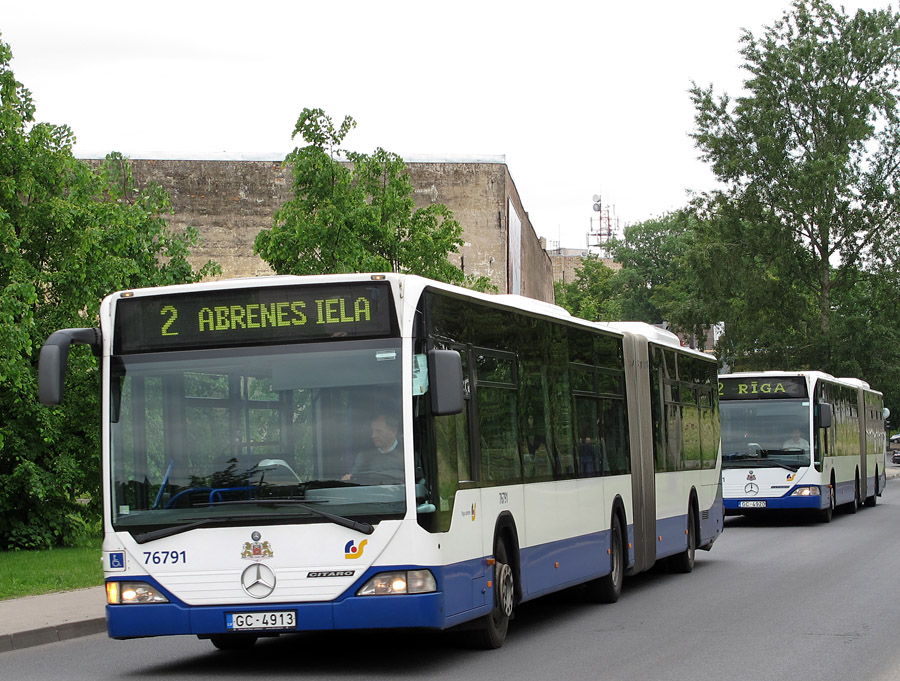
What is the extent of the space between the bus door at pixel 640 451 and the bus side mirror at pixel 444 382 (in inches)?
277

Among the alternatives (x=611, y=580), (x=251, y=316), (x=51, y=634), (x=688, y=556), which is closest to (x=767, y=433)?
(x=688, y=556)

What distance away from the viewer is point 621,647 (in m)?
11.1

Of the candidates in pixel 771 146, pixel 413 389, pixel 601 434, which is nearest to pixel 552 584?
pixel 601 434

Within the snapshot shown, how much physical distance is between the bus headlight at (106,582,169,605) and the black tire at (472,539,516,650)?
2.54 m

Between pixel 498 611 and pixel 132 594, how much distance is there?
289 cm

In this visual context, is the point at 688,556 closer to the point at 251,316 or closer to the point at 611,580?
the point at 611,580

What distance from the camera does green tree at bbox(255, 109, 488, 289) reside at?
26.0 m

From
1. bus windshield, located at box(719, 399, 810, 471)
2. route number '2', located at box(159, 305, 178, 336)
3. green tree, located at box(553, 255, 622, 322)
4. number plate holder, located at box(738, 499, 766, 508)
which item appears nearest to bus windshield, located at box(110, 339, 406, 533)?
route number '2', located at box(159, 305, 178, 336)

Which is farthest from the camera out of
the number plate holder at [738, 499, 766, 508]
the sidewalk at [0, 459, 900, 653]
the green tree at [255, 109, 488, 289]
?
the number plate holder at [738, 499, 766, 508]

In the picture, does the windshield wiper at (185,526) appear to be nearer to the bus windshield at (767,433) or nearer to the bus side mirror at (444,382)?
the bus side mirror at (444,382)

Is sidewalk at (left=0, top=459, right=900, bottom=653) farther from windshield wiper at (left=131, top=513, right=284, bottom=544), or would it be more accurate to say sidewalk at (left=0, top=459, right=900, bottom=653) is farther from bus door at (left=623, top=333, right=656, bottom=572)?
bus door at (left=623, top=333, right=656, bottom=572)

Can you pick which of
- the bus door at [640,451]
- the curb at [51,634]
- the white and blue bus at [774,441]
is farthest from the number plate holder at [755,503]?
the curb at [51,634]

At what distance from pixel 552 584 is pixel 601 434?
2671 millimetres

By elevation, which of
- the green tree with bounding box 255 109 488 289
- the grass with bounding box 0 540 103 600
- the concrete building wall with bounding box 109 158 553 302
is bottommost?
the grass with bounding box 0 540 103 600
